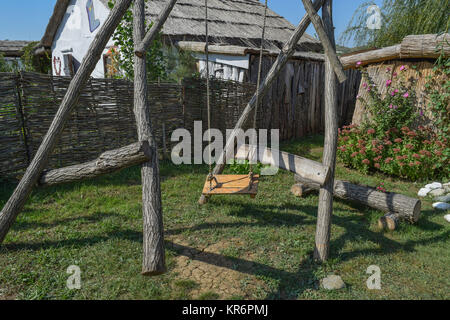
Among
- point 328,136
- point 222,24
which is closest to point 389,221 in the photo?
point 328,136

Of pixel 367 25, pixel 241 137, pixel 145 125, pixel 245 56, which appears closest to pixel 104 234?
pixel 145 125

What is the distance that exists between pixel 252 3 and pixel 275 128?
7.45m

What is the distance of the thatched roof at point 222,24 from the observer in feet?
31.4

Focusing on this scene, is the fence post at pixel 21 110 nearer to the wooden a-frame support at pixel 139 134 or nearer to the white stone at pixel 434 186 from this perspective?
the wooden a-frame support at pixel 139 134

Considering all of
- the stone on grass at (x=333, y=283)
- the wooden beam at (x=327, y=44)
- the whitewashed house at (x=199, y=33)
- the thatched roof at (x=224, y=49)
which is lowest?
the stone on grass at (x=333, y=283)

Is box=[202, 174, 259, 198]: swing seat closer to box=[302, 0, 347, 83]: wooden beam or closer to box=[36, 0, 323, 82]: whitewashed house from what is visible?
box=[302, 0, 347, 83]: wooden beam

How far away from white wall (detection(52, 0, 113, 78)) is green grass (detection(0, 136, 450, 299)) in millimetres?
7409

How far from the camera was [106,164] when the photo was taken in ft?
10.2

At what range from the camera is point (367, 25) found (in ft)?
34.6

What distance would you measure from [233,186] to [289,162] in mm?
739

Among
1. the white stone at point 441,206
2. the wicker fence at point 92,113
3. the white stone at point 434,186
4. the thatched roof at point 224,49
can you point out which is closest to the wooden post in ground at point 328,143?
the white stone at point 441,206

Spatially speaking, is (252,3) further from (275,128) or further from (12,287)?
(12,287)

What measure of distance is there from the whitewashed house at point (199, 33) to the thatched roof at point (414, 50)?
229cm
